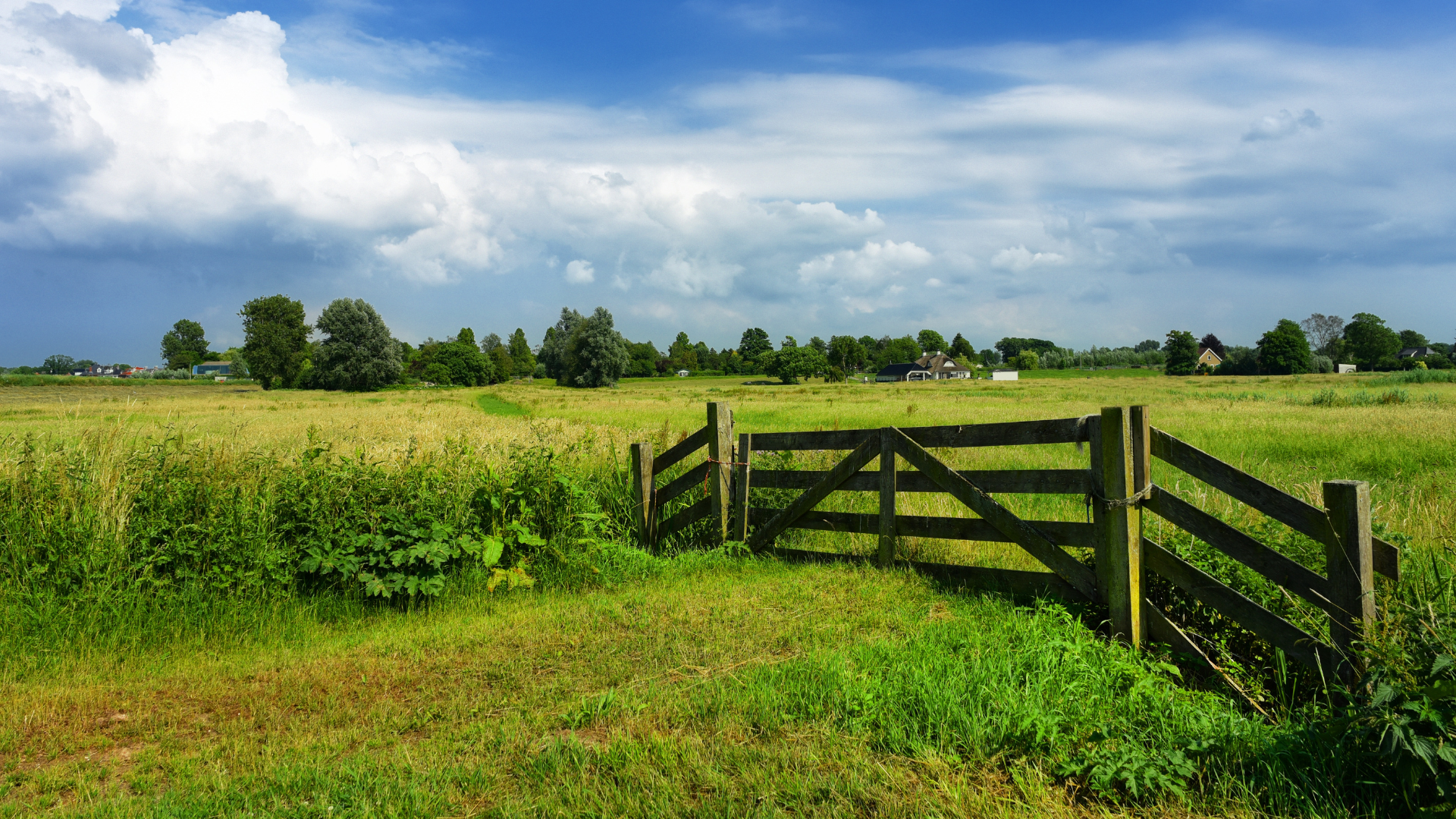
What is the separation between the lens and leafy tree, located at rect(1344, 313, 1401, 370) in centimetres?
12088

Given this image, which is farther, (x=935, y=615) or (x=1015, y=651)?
(x=935, y=615)

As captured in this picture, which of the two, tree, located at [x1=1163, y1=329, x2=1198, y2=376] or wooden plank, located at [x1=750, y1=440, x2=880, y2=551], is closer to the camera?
wooden plank, located at [x1=750, y1=440, x2=880, y2=551]

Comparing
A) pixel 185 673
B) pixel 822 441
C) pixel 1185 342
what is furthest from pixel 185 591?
pixel 1185 342

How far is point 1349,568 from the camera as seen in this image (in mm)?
4156

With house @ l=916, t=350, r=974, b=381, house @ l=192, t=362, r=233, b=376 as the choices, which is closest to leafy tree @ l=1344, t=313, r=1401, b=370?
house @ l=916, t=350, r=974, b=381

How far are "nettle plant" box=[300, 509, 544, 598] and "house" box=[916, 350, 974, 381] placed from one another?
500ft

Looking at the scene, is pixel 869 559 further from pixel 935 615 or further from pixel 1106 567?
pixel 1106 567

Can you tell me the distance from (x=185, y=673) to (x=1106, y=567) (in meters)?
6.74

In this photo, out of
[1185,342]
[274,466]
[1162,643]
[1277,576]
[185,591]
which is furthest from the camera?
[1185,342]

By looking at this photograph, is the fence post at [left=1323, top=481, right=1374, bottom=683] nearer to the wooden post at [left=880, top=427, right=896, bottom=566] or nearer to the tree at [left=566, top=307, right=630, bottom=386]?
the wooden post at [left=880, top=427, right=896, bottom=566]

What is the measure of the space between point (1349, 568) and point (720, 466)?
5.80 meters

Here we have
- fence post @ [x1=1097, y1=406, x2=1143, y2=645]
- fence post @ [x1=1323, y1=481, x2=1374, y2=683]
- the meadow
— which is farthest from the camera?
fence post @ [x1=1097, y1=406, x2=1143, y2=645]

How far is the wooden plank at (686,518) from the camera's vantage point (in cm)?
892

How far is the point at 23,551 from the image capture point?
21.3 feet
